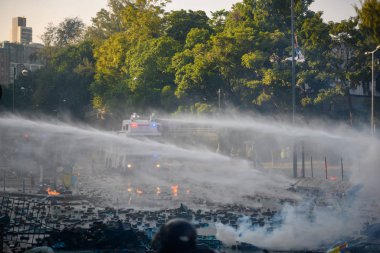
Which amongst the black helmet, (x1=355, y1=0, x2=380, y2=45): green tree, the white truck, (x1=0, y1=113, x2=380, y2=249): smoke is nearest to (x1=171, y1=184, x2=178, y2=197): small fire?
(x1=0, y1=113, x2=380, y2=249): smoke

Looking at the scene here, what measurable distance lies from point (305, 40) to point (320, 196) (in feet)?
65.6

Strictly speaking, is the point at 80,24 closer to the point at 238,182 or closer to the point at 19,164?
the point at 19,164

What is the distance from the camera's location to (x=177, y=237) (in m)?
4.79

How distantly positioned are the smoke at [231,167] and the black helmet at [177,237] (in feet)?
33.9

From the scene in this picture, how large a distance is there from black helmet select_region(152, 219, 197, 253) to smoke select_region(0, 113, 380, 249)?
407 inches

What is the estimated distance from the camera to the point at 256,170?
3725 cm

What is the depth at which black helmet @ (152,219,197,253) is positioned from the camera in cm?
479

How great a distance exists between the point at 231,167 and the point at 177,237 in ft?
107

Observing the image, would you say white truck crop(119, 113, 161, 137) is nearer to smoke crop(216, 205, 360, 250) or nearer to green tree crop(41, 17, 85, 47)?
smoke crop(216, 205, 360, 250)

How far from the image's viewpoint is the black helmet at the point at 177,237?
479 cm

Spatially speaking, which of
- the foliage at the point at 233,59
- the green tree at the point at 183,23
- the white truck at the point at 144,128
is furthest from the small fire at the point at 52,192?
the green tree at the point at 183,23

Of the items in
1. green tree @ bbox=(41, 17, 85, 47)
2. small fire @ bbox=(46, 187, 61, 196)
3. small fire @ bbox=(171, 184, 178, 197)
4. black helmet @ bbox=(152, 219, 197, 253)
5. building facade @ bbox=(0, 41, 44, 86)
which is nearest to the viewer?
black helmet @ bbox=(152, 219, 197, 253)

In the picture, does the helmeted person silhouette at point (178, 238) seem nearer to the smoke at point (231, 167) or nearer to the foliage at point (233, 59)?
the smoke at point (231, 167)

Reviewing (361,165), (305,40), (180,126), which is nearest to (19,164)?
(180,126)
